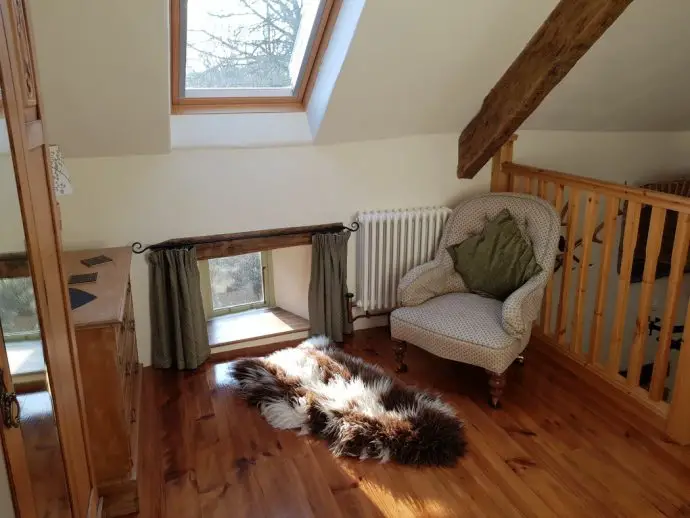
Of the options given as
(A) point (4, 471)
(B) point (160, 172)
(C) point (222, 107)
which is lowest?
(A) point (4, 471)

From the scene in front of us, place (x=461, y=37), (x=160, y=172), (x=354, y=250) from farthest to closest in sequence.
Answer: (x=354, y=250)
(x=160, y=172)
(x=461, y=37)

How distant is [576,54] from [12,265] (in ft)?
7.73

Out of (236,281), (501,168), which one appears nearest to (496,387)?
(501,168)

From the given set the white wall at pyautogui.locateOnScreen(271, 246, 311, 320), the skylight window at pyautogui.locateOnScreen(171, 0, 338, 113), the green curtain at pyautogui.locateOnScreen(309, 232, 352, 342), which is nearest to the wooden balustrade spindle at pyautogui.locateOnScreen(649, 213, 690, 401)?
the green curtain at pyautogui.locateOnScreen(309, 232, 352, 342)

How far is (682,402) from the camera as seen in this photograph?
2.28 metres

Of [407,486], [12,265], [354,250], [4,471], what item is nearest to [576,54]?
[354,250]

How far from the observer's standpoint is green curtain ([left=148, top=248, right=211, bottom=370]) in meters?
2.85

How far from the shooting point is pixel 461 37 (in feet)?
8.16

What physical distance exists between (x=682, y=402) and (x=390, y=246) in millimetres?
1651

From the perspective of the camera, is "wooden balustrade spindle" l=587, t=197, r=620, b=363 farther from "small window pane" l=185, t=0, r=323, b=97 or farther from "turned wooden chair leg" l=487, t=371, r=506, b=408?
"small window pane" l=185, t=0, r=323, b=97

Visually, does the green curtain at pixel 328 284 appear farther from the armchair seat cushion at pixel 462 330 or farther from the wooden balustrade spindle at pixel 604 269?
the wooden balustrade spindle at pixel 604 269

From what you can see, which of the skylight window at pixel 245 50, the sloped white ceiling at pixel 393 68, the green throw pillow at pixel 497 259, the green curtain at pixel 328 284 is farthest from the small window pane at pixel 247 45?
the green throw pillow at pixel 497 259

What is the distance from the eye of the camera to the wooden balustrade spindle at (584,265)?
2.69m

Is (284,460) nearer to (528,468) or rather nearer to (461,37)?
(528,468)
